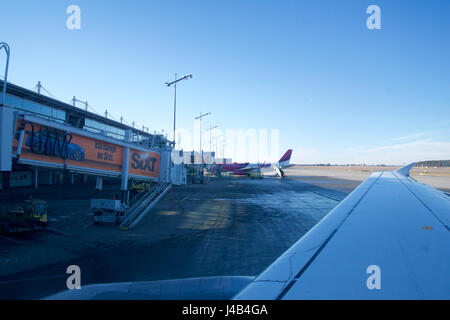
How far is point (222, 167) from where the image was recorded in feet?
216

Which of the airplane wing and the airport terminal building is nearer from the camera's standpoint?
the airplane wing

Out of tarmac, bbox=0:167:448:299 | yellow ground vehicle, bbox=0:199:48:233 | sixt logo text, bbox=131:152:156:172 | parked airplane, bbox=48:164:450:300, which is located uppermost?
sixt logo text, bbox=131:152:156:172

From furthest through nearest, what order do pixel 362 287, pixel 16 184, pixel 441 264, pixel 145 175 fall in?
1. pixel 16 184
2. pixel 145 175
3. pixel 441 264
4. pixel 362 287

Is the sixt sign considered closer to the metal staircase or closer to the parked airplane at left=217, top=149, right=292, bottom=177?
the metal staircase

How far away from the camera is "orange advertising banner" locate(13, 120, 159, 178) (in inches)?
277

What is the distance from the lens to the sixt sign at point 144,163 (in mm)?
11670

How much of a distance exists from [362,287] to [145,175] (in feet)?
39.8

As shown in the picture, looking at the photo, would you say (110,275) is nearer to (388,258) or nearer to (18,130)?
(18,130)

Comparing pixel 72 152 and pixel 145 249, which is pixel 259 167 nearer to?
pixel 145 249

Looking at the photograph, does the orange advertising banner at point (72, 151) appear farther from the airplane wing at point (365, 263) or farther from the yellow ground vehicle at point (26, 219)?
the airplane wing at point (365, 263)

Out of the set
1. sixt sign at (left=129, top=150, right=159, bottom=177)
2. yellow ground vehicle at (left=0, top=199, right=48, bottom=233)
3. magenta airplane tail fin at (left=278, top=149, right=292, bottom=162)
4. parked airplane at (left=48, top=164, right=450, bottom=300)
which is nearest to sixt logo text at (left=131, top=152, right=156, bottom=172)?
sixt sign at (left=129, top=150, right=159, bottom=177)

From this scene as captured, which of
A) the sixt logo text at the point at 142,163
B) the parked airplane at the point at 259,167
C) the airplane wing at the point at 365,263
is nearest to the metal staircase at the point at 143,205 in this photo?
the sixt logo text at the point at 142,163

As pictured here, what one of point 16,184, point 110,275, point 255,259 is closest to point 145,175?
point 110,275

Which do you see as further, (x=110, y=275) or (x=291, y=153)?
(x=291, y=153)
